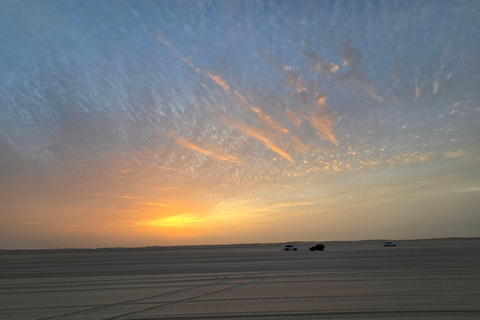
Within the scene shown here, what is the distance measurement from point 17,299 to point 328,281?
19.2 metres

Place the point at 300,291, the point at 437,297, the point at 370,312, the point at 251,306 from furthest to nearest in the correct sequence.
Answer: the point at 300,291 → the point at 437,297 → the point at 251,306 → the point at 370,312

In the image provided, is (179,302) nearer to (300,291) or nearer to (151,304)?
(151,304)

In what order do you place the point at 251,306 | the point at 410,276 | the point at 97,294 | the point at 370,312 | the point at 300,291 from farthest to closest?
the point at 410,276, the point at 97,294, the point at 300,291, the point at 251,306, the point at 370,312

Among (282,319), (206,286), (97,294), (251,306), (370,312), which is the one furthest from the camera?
(206,286)

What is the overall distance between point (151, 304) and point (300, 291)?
806 centimetres

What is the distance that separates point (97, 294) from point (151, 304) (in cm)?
558

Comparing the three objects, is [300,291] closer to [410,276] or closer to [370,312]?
[370,312]

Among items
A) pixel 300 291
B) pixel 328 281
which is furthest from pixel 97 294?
pixel 328 281

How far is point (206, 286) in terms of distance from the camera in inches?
779

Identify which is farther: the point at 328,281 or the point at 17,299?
the point at 328,281

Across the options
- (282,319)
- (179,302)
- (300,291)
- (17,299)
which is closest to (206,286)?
(179,302)

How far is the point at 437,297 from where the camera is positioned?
14.4 m

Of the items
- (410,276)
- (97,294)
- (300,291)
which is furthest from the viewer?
(410,276)

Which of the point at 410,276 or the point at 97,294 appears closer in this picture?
the point at 97,294
